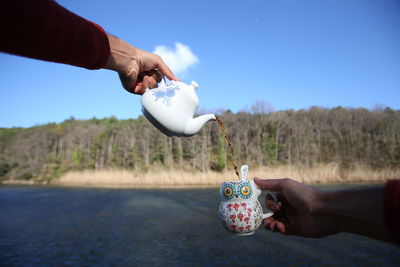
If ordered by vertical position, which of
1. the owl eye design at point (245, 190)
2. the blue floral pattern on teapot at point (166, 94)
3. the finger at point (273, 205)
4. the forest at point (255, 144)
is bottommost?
the finger at point (273, 205)

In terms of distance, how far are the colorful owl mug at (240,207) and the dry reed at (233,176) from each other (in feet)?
29.3

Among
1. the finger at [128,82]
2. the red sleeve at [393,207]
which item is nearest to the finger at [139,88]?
the finger at [128,82]

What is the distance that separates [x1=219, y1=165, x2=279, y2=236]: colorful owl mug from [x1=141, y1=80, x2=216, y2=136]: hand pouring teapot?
0.34 metres

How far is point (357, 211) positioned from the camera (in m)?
0.95

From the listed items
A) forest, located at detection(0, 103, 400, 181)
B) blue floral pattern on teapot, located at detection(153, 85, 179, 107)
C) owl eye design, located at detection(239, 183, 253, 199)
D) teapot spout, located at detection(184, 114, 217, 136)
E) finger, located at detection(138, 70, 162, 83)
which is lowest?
owl eye design, located at detection(239, 183, 253, 199)

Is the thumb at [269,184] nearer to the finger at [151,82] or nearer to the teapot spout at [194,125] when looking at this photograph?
the teapot spout at [194,125]

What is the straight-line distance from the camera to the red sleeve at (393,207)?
2.49 ft

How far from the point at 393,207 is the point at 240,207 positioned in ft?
2.14

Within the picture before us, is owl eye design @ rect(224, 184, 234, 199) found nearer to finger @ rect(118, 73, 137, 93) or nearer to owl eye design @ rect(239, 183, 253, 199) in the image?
owl eye design @ rect(239, 183, 253, 199)

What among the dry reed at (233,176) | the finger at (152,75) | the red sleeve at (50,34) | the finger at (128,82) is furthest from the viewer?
the dry reed at (233,176)

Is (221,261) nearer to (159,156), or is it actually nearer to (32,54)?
(32,54)

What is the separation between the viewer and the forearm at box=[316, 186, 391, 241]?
86 centimetres

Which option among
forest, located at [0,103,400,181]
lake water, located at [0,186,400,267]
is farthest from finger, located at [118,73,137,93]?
forest, located at [0,103,400,181]

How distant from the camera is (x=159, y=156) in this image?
21078 millimetres
